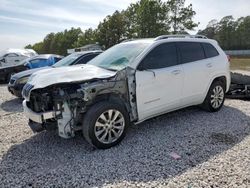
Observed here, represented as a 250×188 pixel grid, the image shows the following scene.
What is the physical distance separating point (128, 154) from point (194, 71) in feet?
7.98

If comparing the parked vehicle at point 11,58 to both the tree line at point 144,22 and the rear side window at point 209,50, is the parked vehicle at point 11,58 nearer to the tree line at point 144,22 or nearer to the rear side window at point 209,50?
the rear side window at point 209,50

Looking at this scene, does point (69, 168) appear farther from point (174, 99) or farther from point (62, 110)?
point (174, 99)

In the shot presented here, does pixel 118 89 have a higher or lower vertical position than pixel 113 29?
lower

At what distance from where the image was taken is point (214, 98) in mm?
6082

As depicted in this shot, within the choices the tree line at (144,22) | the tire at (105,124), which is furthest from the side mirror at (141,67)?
the tree line at (144,22)

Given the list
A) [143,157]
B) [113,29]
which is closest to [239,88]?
[143,157]

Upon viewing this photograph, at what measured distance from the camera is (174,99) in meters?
5.16

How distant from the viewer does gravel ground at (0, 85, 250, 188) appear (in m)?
3.41

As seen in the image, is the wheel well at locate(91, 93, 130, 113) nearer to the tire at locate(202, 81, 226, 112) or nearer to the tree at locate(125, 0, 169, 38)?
the tire at locate(202, 81, 226, 112)

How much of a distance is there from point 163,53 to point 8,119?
402cm

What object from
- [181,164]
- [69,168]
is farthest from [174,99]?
[69,168]

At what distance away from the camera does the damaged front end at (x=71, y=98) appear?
4109 mm

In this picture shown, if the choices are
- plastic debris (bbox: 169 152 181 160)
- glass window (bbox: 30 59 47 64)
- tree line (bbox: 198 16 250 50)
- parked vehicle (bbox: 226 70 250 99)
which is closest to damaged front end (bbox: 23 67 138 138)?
plastic debris (bbox: 169 152 181 160)

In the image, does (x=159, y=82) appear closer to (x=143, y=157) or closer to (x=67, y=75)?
(x=143, y=157)
